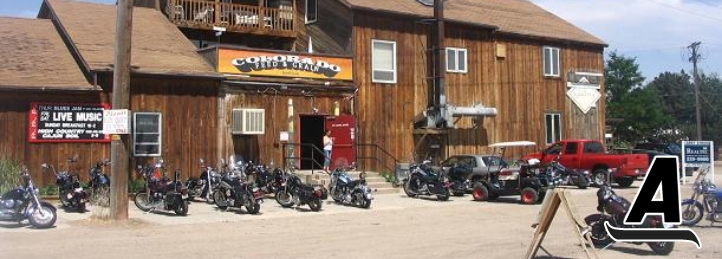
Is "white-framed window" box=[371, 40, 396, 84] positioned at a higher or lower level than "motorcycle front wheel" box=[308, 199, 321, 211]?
higher

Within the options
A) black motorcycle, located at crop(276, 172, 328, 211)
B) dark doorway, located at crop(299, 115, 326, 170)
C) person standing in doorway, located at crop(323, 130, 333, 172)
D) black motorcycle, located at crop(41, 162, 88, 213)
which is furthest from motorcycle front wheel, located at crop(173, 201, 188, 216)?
dark doorway, located at crop(299, 115, 326, 170)

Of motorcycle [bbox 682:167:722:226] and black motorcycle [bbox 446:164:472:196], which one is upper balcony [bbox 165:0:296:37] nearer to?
black motorcycle [bbox 446:164:472:196]

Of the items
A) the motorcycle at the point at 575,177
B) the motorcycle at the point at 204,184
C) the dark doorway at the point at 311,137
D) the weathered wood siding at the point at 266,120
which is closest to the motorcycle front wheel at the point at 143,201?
the motorcycle at the point at 204,184

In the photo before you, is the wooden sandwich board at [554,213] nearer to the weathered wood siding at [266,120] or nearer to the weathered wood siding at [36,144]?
the weathered wood siding at [266,120]

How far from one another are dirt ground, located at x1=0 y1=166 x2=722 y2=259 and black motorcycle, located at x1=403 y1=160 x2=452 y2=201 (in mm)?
1918

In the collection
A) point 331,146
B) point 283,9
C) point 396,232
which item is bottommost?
point 396,232

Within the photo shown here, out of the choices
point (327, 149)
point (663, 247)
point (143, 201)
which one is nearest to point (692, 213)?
point (663, 247)

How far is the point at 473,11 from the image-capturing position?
31234mm

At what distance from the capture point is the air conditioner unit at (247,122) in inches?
893

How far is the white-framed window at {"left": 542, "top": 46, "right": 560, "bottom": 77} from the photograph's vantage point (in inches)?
1252

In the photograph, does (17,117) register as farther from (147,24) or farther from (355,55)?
(355,55)

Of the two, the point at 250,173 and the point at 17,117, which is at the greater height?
the point at 17,117

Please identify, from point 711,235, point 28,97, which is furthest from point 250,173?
point 711,235

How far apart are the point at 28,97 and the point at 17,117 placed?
607 millimetres
